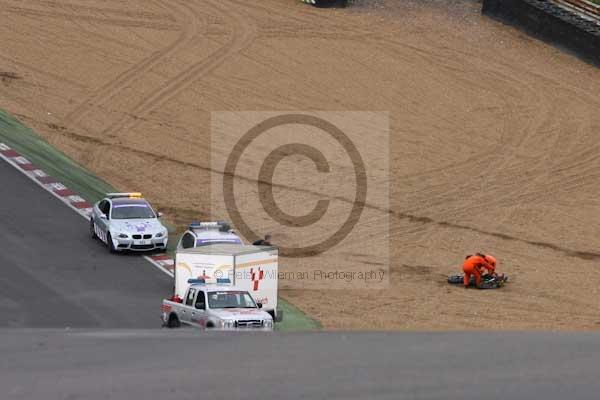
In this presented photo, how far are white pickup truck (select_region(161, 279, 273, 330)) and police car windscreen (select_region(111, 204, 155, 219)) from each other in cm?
681

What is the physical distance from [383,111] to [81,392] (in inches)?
1229

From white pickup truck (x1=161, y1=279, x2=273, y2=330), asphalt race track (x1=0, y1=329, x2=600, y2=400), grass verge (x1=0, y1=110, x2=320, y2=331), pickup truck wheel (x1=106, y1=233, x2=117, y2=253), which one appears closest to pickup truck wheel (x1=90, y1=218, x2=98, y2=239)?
pickup truck wheel (x1=106, y1=233, x2=117, y2=253)

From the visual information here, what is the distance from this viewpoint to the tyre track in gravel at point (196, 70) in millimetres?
39625

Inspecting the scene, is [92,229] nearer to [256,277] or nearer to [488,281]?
[256,277]

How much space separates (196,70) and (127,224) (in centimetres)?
1521

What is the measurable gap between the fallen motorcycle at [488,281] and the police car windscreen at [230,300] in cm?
639

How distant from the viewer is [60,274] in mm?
27328

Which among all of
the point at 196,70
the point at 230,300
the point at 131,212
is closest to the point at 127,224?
the point at 131,212

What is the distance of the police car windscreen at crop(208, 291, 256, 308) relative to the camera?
22.4 metres

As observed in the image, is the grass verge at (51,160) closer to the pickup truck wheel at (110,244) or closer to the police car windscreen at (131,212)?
the police car windscreen at (131,212)

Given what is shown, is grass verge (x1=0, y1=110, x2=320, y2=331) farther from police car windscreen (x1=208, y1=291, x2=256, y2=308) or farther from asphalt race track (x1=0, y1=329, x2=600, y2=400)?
asphalt race track (x1=0, y1=329, x2=600, y2=400)

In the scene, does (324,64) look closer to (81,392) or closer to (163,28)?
(163,28)

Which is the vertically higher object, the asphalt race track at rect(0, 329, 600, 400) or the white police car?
the asphalt race track at rect(0, 329, 600, 400)

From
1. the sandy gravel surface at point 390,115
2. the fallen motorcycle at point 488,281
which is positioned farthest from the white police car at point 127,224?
the fallen motorcycle at point 488,281
